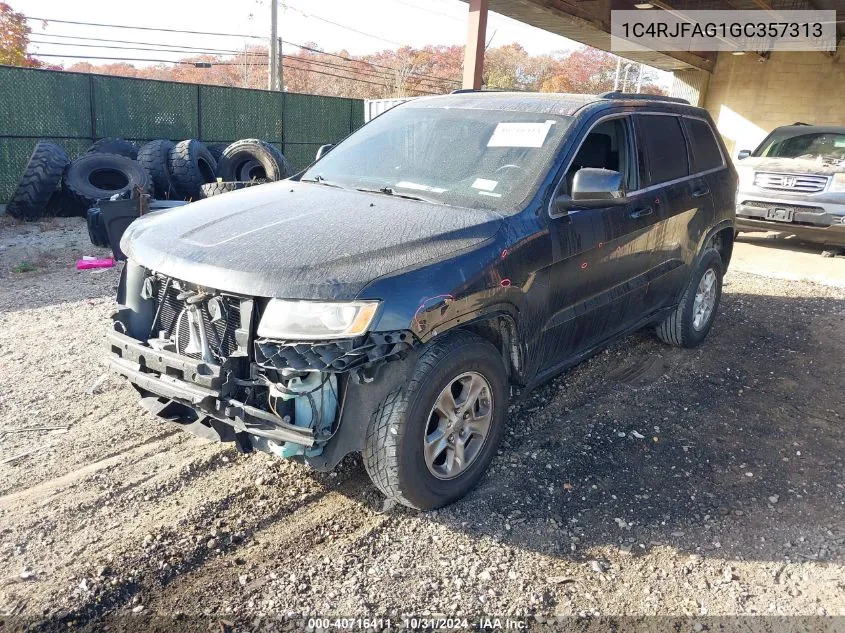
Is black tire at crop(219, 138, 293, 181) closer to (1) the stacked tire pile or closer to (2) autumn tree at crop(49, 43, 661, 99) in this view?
(1) the stacked tire pile

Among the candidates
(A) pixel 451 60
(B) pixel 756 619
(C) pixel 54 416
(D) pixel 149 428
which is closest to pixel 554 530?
(B) pixel 756 619

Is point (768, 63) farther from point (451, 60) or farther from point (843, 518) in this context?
point (451, 60)

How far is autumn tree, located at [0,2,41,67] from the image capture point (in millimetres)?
28250

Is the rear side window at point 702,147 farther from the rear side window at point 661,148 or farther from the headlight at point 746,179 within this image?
the headlight at point 746,179

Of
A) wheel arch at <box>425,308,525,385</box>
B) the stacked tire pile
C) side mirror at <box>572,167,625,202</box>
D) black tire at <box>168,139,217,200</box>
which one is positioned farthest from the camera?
black tire at <box>168,139,217,200</box>

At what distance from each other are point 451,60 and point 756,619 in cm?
4882

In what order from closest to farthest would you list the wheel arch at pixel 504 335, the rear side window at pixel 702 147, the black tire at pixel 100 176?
the wheel arch at pixel 504 335
the rear side window at pixel 702 147
the black tire at pixel 100 176

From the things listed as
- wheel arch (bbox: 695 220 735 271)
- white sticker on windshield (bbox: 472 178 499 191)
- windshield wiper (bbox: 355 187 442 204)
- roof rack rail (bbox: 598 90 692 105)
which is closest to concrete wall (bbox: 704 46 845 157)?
wheel arch (bbox: 695 220 735 271)

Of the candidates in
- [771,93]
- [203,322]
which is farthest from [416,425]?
[771,93]

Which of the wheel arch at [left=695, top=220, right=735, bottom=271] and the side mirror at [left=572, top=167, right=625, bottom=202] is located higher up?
the side mirror at [left=572, top=167, right=625, bottom=202]

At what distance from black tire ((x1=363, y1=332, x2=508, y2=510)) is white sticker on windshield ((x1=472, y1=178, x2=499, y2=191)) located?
0.93 metres

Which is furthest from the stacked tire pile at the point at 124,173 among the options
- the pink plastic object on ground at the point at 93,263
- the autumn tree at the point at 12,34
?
the autumn tree at the point at 12,34

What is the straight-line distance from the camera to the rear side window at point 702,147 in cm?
538

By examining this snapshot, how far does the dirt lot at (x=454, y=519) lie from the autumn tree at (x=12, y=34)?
1181 inches
